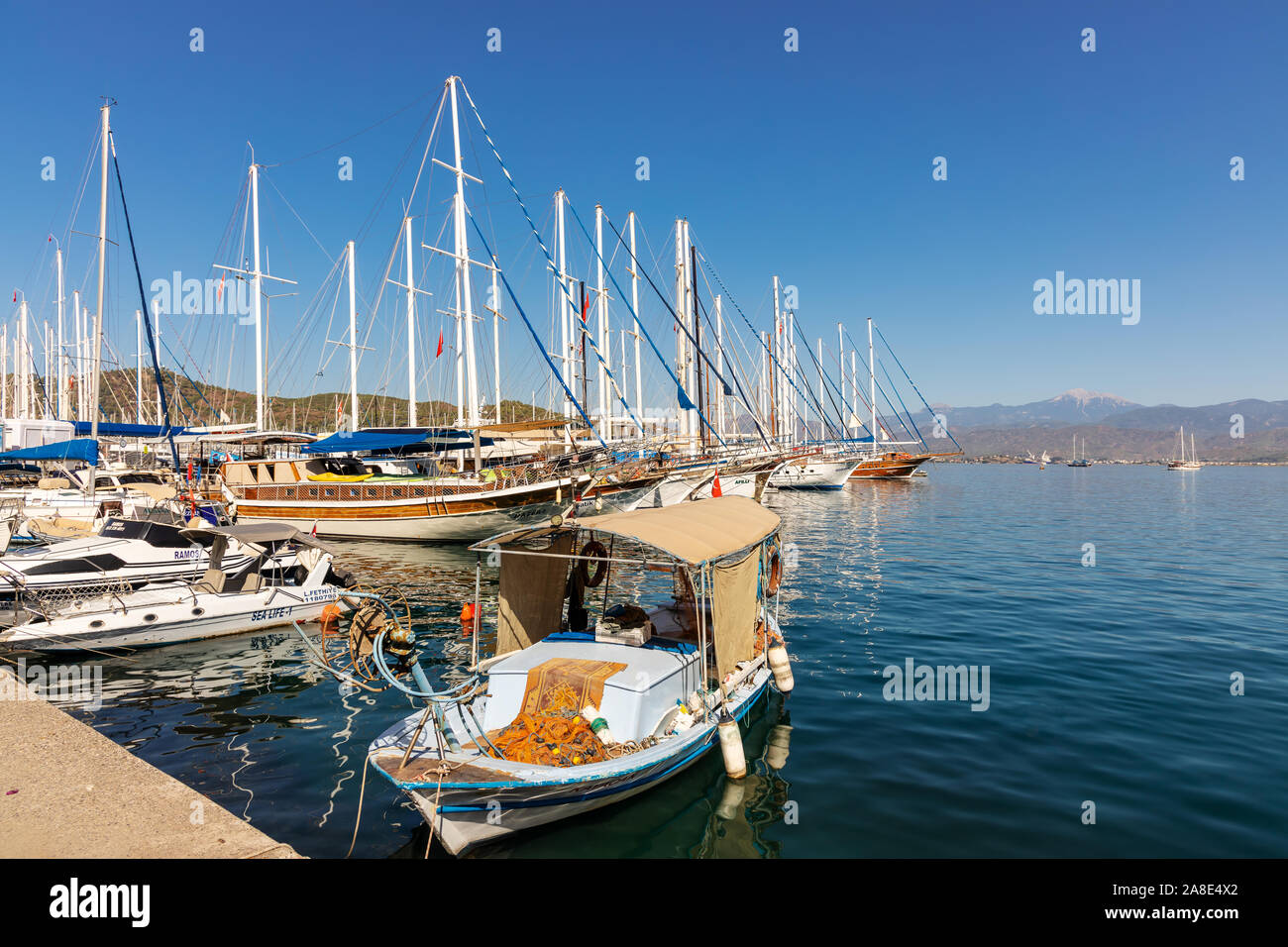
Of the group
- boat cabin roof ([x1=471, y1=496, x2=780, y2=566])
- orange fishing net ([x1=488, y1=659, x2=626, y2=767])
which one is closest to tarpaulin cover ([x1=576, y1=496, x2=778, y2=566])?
boat cabin roof ([x1=471, y1=496, x2=780, y2=566])

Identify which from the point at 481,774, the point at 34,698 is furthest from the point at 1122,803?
the point at 34,698

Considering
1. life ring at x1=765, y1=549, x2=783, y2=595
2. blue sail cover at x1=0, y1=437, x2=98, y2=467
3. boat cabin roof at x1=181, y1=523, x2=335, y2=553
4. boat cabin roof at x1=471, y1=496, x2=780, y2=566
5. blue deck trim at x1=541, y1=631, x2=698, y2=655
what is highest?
blue sail cover at x1=0, y1=437, x2=98, y2=467

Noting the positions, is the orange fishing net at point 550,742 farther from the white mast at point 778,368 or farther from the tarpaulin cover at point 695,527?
the white mast at point 778,368

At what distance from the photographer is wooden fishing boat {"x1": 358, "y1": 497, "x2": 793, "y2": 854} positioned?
8125 millimetres

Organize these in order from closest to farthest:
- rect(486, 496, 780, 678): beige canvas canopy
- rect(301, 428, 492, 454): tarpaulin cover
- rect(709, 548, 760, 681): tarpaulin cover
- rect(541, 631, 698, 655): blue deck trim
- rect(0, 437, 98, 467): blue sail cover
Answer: rect(486, 496, 780, 678): beige canvas canopy, rect(709, 548, 760, 681): tarpaulin cover, rect(541, 631, 698, 655): blue deck trim, rect(0, 437, 98, 467): blue sail cover, rect(301, 428, 492, 454): tarpaulin cover

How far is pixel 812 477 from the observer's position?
75250mm

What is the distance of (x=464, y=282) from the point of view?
115 feet

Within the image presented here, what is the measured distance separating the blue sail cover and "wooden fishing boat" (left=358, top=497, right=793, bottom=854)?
2701 centimetres

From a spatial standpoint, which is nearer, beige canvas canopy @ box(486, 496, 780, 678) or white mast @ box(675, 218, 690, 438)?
beige canvas canopy @ box(486, 496, 780, 678)

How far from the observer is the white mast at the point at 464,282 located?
112 feet

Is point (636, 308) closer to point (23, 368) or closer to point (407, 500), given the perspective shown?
point (407, 500)

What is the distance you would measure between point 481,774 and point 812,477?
7046 centimetres

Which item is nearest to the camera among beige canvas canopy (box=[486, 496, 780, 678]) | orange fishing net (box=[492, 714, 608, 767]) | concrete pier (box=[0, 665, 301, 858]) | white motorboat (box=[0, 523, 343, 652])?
concrete pier (box=[0, 665, 301, 858])

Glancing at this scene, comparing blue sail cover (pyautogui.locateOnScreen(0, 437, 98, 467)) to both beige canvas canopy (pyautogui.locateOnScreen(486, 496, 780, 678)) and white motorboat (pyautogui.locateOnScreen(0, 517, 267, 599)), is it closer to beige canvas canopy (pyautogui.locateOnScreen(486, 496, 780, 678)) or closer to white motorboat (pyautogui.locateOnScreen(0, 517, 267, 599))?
white motorboat (pyautogui.locateOnScreen(0, 517, 267, 599))
